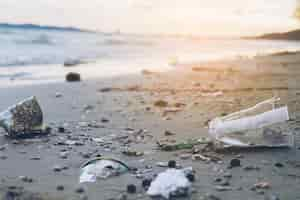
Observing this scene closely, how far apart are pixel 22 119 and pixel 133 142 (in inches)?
51.8

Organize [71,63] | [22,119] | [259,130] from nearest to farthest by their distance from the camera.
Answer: [259,130] → [22,119] → [71,63]

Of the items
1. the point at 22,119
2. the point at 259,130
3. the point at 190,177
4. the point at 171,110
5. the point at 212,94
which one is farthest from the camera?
the point at 212,94

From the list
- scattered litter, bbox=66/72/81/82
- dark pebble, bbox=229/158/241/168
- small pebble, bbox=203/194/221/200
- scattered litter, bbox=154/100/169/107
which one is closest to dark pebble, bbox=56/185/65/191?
small pebble, bbox=203/194/221/200

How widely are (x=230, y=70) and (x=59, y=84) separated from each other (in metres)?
5.77

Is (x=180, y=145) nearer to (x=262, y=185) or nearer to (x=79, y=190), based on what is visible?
(x=262, y=185)

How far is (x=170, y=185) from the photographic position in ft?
11.5

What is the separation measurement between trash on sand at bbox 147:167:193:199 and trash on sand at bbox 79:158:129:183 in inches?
19.0

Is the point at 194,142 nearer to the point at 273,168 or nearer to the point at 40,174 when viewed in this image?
the point at 273,168

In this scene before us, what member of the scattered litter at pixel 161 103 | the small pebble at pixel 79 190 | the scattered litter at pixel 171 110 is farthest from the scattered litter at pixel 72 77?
the small pebble at pixel 79 190

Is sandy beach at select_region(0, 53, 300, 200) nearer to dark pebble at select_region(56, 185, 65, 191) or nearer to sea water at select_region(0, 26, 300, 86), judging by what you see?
dark pebble at select_region(56, 185, 65, 191)

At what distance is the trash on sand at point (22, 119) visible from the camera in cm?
559

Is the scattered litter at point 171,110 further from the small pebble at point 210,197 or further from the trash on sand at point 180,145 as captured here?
the small pebble at point 210,197

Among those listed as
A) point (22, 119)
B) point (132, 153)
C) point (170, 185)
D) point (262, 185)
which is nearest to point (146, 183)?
point (170, 185)

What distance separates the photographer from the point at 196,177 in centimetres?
395
